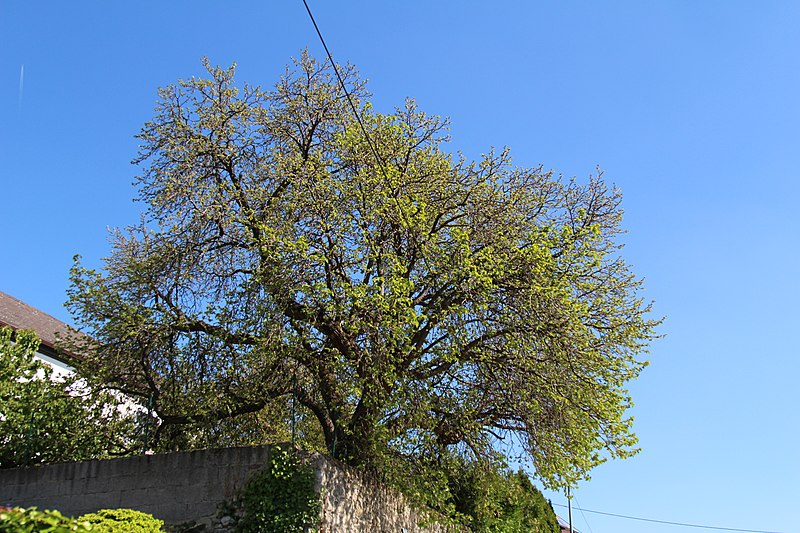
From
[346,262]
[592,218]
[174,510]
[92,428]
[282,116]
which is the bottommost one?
[174,510]

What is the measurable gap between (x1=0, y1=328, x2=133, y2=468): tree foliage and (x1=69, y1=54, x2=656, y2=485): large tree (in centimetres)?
86

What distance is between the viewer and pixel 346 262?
490 inches

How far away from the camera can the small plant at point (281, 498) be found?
10281mm

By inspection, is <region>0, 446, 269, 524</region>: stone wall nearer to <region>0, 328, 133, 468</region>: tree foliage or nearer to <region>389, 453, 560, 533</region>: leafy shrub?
<region>0, 328, 133, 468</region>: tree foliage

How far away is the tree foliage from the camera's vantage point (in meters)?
12.9

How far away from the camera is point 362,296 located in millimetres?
11086

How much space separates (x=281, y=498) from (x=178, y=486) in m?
1.79

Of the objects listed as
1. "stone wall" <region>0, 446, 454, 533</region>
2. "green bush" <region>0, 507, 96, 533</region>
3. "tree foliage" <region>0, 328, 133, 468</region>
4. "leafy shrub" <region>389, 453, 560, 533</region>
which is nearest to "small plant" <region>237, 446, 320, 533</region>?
"stone wall" <region>0, 446, 454, 533</region>

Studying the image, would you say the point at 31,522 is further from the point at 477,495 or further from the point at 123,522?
the point at 477,495

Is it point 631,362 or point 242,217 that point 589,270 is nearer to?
point 631,362

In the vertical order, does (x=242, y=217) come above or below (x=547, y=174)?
below

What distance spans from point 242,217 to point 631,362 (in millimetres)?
7900

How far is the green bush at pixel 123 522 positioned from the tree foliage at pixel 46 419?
3.71m

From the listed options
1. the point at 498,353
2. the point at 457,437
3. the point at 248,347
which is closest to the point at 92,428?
the point at 248,347
